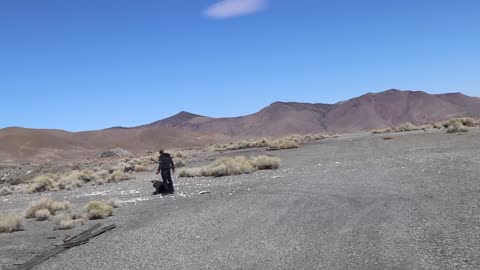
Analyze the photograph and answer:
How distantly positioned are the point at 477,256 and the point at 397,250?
1313 mm

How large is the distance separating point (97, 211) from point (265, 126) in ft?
474

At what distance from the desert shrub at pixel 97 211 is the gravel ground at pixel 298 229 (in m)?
0.64

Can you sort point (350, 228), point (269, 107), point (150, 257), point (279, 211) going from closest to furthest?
point (150, 257) → point (350, 228) → point (279, 211) → point (269, 107)

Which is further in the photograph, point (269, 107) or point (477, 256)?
point (269, 107)

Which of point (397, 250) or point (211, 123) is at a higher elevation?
point (211, 123)

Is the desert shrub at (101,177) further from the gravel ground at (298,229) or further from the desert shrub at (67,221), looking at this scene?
the desert shrub at (67,221)

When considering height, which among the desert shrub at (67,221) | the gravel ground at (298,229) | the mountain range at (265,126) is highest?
the mountain range at (265,126)

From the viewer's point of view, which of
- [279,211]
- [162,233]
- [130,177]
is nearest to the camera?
[162,233]

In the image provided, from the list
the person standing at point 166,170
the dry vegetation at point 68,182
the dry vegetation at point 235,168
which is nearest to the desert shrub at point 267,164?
the dry vegetation at point 235,168

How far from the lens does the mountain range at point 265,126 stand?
101625mm

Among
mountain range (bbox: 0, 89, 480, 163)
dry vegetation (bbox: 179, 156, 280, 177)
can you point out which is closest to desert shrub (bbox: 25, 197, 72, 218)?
dry vegetation (bbox: 179, 156, 280, 177)

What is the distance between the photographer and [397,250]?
9.66 meters

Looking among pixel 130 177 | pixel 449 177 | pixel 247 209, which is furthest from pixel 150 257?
pixel 130 177

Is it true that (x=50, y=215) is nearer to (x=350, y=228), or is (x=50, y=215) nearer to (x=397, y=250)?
(x=350, y=228)
